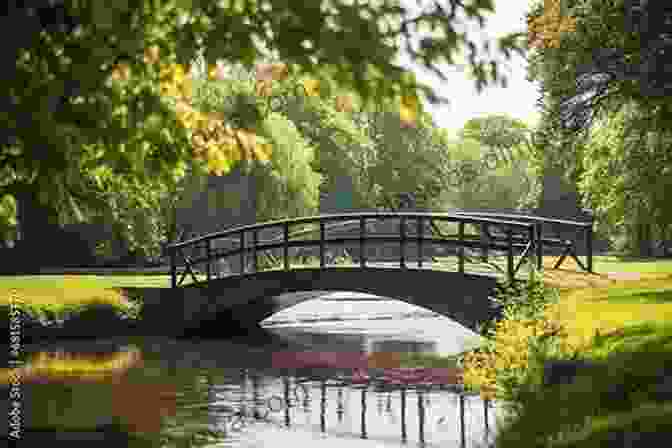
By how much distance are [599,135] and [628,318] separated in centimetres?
1113

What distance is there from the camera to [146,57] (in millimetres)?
7457

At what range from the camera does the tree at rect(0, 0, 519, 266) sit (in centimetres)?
625

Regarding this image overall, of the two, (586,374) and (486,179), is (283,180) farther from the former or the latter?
(486,179)

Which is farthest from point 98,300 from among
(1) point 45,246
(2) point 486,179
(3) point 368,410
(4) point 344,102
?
(2) point 486,179

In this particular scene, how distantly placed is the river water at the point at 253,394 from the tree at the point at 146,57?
21.8ft

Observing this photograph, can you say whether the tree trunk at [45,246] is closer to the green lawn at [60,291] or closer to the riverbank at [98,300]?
the riverbank at [98,300]

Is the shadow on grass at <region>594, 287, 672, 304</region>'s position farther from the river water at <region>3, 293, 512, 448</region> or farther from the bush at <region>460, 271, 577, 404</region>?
→ the river water at <region>3, 293, 512, 448</region>

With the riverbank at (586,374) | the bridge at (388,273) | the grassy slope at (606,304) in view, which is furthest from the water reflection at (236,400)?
the grassy slope at (606,304)

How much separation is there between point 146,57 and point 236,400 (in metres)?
10.1

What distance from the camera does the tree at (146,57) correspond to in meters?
6.25

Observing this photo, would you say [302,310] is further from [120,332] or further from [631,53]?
[631,53]

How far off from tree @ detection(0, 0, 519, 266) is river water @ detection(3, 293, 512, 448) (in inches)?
262

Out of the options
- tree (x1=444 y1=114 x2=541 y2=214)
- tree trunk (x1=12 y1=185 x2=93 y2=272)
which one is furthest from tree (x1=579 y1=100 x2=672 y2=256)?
tree (x1=444 y1=114 x2=541 y2=214)

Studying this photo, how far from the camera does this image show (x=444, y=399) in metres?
→ 16.5
